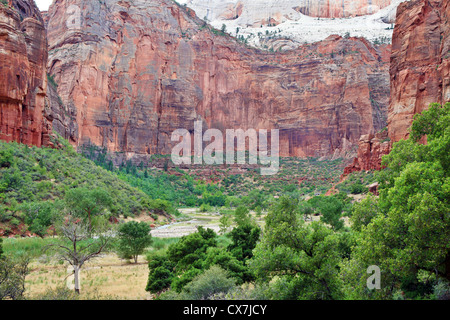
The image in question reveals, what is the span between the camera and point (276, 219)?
33.4 feet

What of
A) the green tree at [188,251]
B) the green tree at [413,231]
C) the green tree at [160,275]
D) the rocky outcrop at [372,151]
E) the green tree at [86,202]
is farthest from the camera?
the rocky outcrop at [372,151]

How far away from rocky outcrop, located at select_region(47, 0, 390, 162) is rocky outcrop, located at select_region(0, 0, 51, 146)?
32078 millimetres

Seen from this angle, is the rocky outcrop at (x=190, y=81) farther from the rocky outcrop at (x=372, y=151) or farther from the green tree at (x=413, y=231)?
the green tree at (x=413, y=231)

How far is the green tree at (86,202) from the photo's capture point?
25.3m

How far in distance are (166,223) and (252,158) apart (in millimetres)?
44927

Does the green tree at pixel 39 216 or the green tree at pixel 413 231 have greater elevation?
the green tree at pixel 413 231

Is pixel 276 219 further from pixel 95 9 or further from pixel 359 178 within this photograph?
pixel 95 9

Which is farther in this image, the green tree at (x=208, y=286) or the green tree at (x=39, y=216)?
the green tree at (x=39, y=216)

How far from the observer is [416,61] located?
3712 centimetres

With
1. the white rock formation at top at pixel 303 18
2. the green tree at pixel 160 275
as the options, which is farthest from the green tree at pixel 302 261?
the white rock formation at top at pixel 303 18

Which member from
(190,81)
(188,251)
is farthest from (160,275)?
(190,81)

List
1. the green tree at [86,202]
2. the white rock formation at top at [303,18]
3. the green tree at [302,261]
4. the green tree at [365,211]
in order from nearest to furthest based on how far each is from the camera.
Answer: the green tree at [302,261], the green tree at [365,211], the green tree at [86,202], the white rock formation at top at [303,18]

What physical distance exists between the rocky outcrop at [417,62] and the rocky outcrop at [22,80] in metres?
39.9

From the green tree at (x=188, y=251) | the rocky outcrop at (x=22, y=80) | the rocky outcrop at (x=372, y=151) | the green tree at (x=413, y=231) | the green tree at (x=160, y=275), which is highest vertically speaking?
the rocky outcrop at (x=22, y=80)
